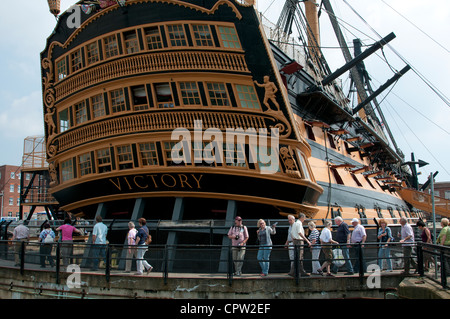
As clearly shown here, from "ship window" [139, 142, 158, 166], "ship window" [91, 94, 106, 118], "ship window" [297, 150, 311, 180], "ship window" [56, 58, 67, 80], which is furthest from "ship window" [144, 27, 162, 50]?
"ship window" [297, 150, 311, 180]

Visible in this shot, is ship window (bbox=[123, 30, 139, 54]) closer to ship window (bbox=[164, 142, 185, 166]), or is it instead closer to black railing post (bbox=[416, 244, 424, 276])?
ship window (bbox=[164, 142, 185, 166])

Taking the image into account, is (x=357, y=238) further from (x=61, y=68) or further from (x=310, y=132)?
(x=61, y=68)

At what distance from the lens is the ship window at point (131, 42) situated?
17422 millimetres

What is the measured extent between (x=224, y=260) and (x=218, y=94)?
8.08 metres

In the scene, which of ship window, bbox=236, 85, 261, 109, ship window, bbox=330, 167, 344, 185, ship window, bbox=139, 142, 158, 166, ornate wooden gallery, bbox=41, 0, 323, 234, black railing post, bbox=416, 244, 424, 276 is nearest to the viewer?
black railing post, bbox=416, 244, 424, 276

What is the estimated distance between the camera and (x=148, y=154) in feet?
56.4

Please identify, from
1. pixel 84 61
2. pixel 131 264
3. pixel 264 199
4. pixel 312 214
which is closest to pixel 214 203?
pixel 264 199

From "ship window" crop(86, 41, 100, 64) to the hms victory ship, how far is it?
0.05 meters

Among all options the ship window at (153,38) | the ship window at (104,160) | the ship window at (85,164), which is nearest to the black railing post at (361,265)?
the ship window at (153,38)

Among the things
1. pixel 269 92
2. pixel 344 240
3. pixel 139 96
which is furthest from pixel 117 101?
pixel 344 240

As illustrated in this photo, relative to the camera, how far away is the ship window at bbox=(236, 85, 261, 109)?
53.2ft

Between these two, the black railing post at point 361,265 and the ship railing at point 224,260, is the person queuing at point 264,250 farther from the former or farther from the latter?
the black railing post at point 361,265

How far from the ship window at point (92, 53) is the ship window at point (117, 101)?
5.78ft
